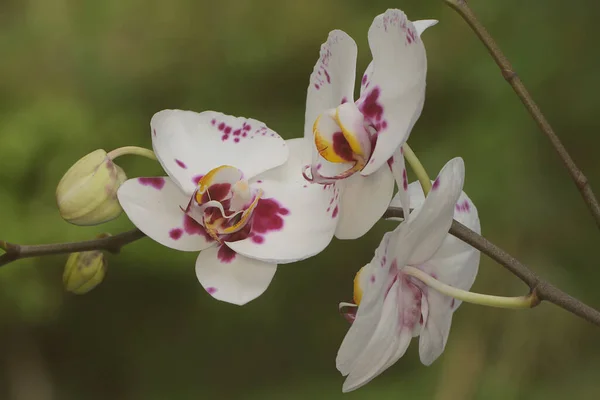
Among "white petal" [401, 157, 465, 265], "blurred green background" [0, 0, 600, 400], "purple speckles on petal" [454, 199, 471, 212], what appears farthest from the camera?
"blurred green background" [0, 0, 600, 400]

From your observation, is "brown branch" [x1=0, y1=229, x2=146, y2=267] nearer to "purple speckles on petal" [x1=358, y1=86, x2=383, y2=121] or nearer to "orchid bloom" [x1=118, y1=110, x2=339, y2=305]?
"orchid bloom" [x1=118, y1=110, x2=339, y2=305]

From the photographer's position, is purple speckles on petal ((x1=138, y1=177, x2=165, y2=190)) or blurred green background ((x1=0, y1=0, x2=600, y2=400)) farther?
blurred green background ((x1=0, y1=0, x2=600, y2=400))

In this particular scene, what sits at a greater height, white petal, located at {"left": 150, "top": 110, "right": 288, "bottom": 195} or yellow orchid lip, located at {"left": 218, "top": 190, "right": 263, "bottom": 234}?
white petal, located at {"left": 150, "top": 110, "right": 288, "bottom": 195}

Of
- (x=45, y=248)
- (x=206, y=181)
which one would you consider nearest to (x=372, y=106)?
(x=206, y=181)

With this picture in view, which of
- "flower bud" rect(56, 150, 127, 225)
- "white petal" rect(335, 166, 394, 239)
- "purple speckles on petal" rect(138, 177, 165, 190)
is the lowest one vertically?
"white petal" rect(335, 166, 394, 239)

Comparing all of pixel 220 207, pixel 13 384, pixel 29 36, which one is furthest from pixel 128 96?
pixel 220 207

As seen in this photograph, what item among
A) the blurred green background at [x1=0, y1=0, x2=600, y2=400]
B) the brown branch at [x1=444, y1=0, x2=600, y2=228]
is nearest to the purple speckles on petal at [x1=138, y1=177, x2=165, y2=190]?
the brown branch at [x1=444, y1=0, x2=600, y2=228]

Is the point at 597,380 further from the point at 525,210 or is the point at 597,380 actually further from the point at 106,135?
the point at 106,135
